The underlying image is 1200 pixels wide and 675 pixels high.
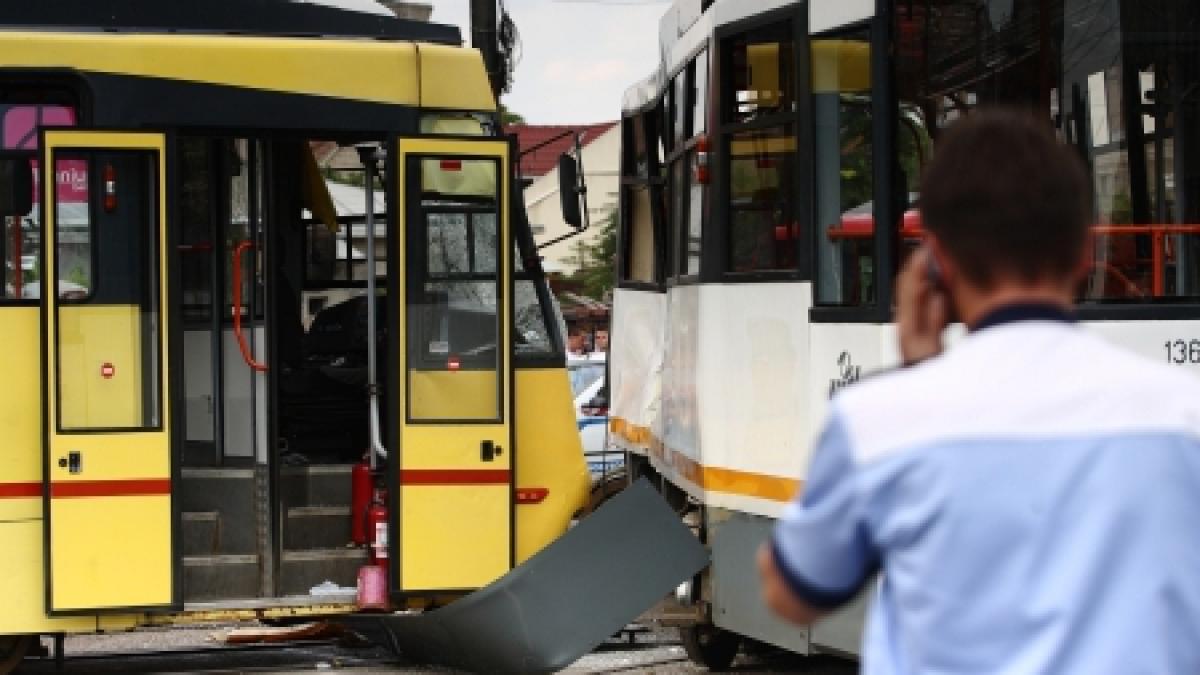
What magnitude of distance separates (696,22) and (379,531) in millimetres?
3006

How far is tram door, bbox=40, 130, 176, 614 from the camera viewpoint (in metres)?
9.80

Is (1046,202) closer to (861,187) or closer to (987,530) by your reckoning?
(987,530)

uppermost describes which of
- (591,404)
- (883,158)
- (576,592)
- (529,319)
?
(883,158)

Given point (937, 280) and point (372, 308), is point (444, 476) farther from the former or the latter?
point (937, 280)

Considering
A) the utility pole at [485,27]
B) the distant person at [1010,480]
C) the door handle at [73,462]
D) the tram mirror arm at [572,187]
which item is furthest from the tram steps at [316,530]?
the distant person at [1010,480]

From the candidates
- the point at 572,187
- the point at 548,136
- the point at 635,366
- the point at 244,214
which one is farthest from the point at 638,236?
the point at 548,136

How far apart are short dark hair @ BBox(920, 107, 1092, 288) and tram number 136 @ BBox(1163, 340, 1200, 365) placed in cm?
591

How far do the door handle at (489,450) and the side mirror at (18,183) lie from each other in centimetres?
233

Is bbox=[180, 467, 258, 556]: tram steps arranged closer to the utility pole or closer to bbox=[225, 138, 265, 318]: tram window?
bbox=[225, 138, 265, 318]: tram window

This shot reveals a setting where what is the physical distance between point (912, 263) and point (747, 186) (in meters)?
7.03

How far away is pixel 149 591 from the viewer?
9.91m

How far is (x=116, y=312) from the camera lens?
9984 millimetres

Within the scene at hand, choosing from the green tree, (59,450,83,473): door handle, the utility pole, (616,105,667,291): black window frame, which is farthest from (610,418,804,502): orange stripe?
the green tree

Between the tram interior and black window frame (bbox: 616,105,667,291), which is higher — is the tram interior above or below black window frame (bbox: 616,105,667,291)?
below
